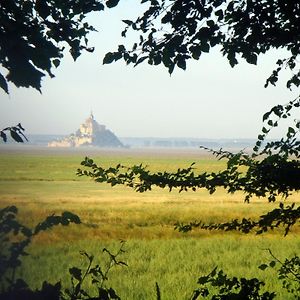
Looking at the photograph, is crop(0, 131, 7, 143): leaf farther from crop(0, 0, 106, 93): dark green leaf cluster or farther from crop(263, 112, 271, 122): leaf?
crop(263, 112, 271, 122): leaf

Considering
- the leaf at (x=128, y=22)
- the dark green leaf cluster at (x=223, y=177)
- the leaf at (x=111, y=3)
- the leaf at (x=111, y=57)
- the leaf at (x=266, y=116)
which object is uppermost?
the leaf at (x=111, y=3)

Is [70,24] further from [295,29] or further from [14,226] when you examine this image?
[295,29]

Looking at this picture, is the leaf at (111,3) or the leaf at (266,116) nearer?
the leaf at (111,3)

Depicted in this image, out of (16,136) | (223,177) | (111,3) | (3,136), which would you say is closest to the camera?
(16,136)

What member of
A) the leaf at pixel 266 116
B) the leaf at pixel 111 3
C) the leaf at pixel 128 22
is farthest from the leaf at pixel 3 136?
the leaf at pixel 266 116

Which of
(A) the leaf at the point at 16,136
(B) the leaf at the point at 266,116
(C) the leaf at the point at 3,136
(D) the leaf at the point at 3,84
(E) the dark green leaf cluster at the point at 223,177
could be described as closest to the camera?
(D) the leaf at the point at 3,84

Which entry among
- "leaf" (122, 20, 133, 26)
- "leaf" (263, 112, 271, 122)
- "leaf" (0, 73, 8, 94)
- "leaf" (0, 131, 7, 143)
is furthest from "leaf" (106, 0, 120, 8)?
"leaf" (263, 112, 271, 122)

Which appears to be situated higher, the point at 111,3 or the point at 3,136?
the point at 111,3

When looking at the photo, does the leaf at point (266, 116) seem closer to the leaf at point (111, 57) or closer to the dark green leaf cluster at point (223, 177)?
the dark green leaf cluster at point (223, 177)

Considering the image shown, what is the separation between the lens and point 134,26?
9.53 ft

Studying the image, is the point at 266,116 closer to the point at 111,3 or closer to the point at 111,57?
the point at 111,57

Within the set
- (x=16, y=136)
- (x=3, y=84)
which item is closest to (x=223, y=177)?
(x=16, y=136)

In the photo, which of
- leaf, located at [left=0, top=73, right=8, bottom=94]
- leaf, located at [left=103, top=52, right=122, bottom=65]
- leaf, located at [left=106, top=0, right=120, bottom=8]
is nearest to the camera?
leaf, located at [left=0, top=73, right=8, bottom=94]

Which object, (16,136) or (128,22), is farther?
(128,22)
